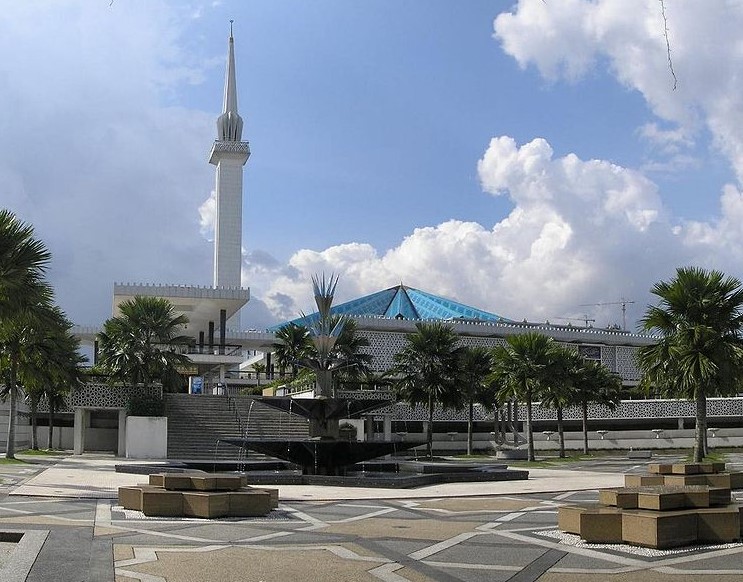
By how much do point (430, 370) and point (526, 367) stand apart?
5386mm

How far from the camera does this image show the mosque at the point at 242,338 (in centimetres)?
5069

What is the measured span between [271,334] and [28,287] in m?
53.8

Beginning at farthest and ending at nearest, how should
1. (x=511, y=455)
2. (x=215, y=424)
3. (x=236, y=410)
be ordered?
(x=236, y=410) < (x=511, y=455) < (x=215, y=424)

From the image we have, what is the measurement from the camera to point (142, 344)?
4297 cm

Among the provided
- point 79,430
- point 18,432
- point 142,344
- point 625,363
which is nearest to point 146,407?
point 142,344

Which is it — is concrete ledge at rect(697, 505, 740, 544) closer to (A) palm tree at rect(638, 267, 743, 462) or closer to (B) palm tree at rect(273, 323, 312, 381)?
(A) palm tree at rect(638, 267, 743, 462)

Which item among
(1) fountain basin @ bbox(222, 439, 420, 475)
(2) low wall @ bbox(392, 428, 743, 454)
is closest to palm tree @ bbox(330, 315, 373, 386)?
(2) low wall @ bbox(392, 428, 743, 454)

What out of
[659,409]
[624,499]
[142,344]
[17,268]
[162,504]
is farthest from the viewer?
[659,409]

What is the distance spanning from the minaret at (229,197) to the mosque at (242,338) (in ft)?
0.31

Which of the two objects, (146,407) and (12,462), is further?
(146,407)

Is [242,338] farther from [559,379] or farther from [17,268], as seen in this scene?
[17,268]

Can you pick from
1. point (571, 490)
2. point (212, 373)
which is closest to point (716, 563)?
point (571, 490)

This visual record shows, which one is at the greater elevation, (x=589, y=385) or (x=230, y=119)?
(x=230, y=119)

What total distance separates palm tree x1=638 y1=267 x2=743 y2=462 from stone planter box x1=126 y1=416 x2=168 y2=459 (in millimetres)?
21047
